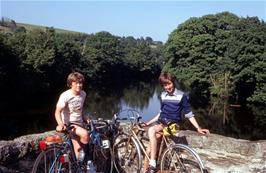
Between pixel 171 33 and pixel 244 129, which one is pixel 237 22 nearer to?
pixel 171 33

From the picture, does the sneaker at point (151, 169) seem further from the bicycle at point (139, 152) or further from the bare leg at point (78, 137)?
the bare leg at point (78, 137)

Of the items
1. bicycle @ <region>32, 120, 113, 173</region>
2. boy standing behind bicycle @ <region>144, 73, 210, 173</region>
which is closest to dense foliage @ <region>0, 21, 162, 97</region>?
bicycle @ <region>32, 120, 113, 173</region>

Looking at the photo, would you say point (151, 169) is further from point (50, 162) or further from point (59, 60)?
point (59, 60)

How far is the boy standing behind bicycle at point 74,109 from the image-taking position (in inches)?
240

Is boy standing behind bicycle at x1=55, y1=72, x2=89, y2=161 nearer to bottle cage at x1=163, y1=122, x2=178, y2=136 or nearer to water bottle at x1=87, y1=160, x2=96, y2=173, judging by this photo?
water bottle at x1=87, y1=160, x2=96, y2=173

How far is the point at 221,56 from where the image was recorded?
5497cm

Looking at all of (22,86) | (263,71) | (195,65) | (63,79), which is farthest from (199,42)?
(22,86)

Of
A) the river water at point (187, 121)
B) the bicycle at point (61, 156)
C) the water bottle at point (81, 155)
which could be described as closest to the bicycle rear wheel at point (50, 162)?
the bicycle at point (61, 156)

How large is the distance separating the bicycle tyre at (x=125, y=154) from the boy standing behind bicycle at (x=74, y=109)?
1005mm

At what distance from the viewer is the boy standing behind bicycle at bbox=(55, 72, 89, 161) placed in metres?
6.09

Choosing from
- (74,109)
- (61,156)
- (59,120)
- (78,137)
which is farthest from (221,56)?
(61,156)

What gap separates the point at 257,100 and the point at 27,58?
28375mm

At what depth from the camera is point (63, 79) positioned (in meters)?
60.2

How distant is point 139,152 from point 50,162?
5.02 ft
